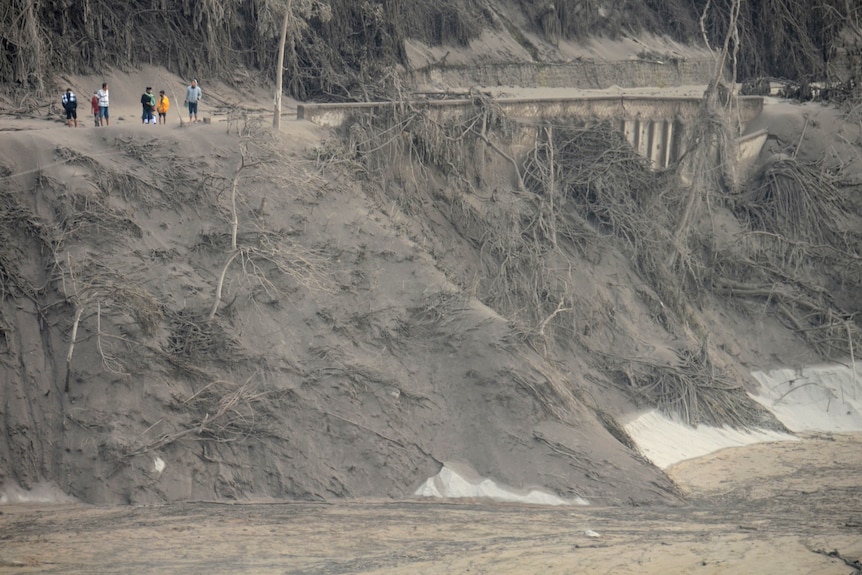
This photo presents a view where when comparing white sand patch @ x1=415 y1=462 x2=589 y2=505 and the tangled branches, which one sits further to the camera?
the tangled branches

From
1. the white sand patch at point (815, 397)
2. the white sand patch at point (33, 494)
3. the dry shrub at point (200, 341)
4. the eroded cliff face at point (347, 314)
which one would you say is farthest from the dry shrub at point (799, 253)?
the white sand patch at point (33, 494)

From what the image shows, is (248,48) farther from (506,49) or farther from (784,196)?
(784,196)

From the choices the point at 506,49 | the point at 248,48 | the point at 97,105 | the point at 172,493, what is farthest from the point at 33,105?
the point at 506,49

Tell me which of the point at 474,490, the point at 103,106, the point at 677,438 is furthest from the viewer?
the point at 677,438

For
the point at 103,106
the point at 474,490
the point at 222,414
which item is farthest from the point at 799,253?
the point at 103,106

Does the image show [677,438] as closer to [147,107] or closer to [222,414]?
[222,414]

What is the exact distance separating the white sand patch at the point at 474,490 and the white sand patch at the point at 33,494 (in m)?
5.23

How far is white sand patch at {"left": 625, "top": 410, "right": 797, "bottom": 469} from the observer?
21047 millimetres

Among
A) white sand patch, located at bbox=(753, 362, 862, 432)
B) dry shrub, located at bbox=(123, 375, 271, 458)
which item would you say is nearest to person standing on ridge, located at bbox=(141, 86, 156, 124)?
dry shrub, located at bbox=(123, 375, 271, 458)

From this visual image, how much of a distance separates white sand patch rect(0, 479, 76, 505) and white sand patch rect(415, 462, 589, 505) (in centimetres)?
523

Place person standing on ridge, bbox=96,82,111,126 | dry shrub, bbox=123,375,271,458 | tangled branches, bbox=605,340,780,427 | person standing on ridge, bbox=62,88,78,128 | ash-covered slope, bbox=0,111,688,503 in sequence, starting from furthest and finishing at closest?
1. tangled branches, bbox=605,340,780,427
2. person standing on ridge, bbox=96,82,111,126
3. person standing on ridge, bbox=62,88,78,128
4. dry shrub, bbox=123,375,271,458
5. ash-covered slope, bbox=0,111,688,503

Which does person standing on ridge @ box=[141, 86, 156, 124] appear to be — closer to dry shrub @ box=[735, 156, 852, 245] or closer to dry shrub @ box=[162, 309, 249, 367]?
dry shrub @ box=[162, 309, 249, 367]

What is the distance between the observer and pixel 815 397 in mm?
25172

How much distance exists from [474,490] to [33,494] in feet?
21.3
